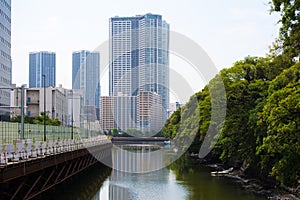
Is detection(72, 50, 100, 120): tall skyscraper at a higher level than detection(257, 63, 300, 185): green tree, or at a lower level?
higher

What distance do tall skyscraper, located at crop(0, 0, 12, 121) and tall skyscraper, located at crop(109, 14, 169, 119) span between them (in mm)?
20467

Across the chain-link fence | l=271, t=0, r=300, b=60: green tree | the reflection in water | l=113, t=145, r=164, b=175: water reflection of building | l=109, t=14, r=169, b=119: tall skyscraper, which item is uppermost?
l=109, t=14, r=169, b=119: tall skyscraper

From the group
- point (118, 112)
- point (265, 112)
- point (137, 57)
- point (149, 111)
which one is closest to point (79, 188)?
point (265, 112)

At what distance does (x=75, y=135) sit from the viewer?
78.5 meters

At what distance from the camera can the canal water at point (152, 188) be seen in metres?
36.6

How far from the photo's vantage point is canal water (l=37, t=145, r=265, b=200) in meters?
36.6

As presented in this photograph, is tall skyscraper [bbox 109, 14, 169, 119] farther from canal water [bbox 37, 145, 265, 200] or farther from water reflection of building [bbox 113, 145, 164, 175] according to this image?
canal water [bbox 37, 145, 265, 200]

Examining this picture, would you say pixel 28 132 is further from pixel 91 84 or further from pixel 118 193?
pixel 91 84

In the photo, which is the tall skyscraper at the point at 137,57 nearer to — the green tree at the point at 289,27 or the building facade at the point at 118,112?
the building facade at the point at 118,112

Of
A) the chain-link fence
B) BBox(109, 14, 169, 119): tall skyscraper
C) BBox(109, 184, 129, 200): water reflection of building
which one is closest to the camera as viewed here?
the chain-link fence

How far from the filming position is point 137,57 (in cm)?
9106

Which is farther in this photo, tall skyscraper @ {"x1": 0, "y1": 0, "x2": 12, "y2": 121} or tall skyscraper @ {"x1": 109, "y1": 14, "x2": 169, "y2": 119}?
tall skyscraper @ {"x1": 0, "y1": 0, "x2": 12, "y2": 121}

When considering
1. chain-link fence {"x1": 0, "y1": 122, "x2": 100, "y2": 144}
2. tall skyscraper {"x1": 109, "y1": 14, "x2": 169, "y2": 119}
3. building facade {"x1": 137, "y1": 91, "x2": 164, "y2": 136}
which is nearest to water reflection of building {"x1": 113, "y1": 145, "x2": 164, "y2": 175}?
chain-link fence {"x1": 0, "y1": 122, "x2": 100, "y2": 144}

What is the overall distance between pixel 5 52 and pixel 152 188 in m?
59.8
